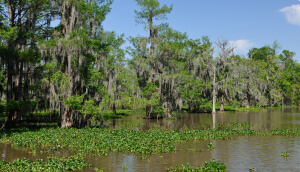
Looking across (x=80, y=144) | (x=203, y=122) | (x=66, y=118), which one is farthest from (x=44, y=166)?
(x=203, y=122)

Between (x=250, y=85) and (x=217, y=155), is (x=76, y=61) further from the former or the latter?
(x=250, y=85)

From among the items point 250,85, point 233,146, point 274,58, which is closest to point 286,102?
point 274,58


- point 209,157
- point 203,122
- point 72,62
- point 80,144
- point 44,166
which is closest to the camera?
point 44,166

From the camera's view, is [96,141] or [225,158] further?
[96,141]

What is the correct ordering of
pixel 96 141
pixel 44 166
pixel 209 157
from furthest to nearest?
pixel 96 141 → pixel 209 157 → pixel 44 166

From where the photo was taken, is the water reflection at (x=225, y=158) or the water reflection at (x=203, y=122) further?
the water reflection at (x=203, y=122)

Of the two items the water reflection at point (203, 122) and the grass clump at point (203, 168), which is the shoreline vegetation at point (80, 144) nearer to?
the grass clump at point (203, 168)

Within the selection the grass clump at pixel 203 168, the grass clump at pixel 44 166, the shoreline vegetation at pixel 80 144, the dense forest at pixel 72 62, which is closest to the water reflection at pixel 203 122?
the dense forest at pixel 72 62

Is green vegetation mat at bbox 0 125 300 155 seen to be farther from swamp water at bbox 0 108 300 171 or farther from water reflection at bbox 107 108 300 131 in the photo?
water reflection at bbox 107 108 300 131

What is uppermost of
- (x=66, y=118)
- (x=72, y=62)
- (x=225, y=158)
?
(x=72, y=62)

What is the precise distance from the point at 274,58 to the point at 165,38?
5123cm

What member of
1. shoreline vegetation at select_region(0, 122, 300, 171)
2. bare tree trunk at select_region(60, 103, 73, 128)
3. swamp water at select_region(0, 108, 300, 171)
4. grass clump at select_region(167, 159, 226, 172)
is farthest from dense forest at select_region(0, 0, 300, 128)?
grass clump at select_region(167, 159, 226, 172)

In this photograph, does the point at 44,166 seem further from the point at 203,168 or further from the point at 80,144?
the point at 203,168

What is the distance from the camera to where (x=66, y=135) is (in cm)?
2025
